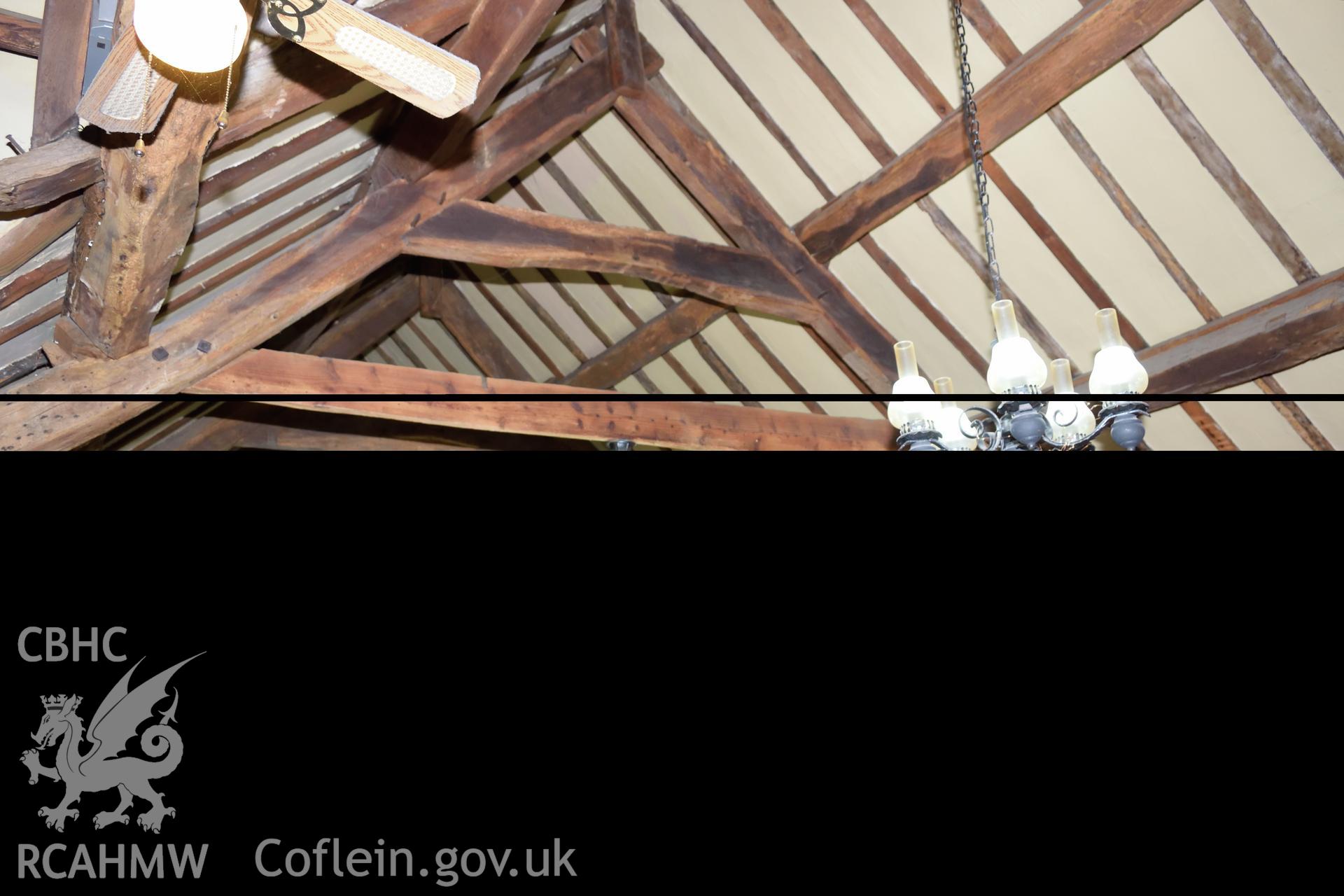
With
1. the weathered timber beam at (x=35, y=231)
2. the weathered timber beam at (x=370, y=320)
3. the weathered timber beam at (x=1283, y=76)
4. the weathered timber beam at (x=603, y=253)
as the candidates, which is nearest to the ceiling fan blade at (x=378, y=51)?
the weathered timber beam at (x=35, y=231)

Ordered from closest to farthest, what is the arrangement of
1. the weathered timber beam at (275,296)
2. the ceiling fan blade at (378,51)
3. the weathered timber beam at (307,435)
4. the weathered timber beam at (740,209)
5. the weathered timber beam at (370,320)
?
the ceiling fan blade at (378,51) → the weathered timber beam at (275,296) → the weathered timber beam at (740,209) → the weathered timber beam at (307,435) → the weathered timber beam at (370,320)

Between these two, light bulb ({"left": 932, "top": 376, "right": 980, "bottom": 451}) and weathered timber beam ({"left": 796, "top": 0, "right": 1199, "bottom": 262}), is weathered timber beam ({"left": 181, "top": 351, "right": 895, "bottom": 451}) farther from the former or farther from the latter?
light bulb ({"left": 932, "top": 376, "right": 980, "bottom": 451})

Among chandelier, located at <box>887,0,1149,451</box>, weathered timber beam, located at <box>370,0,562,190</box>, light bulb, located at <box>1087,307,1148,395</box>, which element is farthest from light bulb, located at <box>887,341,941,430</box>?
weathered timber beam, located at <box>370,0,562,190</box>

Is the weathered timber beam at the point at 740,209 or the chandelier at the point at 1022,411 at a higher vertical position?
the weathered timber beam at the point at 740,209

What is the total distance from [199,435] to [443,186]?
2.22 m

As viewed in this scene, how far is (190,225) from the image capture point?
2.48 m

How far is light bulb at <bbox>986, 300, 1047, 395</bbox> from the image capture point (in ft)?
8.38

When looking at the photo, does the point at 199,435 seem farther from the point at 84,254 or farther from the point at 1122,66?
the point at 1122,66

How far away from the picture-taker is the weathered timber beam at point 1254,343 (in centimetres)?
348

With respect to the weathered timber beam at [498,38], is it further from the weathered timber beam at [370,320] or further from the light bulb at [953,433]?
the weathered timber beam at [370,320]

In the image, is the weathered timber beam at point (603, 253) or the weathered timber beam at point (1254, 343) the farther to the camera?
the weathered timber beam at point (603, 253)

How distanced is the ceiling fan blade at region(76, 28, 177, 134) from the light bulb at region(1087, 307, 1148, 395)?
2162 millimetres

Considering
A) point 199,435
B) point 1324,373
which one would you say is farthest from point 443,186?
point 1324,373

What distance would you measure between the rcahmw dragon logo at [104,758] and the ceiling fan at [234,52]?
3.30 ft
